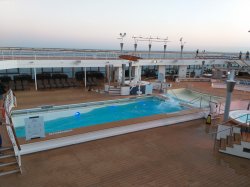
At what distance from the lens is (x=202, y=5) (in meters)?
14.6

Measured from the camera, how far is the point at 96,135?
243 inches

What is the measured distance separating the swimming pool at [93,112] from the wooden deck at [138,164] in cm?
281

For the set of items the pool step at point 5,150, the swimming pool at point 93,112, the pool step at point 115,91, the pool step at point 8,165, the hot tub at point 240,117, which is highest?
the hot tub at point 240,117

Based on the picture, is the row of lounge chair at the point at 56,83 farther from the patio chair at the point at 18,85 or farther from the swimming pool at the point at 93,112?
the swimming pool at the point at 93,112

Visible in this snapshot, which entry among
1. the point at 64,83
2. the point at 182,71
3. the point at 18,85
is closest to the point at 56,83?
the point at 64,83

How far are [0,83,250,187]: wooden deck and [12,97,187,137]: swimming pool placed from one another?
281 centimetres

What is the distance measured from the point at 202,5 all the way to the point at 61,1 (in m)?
10.3

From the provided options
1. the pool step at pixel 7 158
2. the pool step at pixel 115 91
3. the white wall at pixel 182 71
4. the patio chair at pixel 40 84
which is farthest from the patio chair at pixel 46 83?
the white wall at pixel 182 71

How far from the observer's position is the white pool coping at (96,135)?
5.32 m

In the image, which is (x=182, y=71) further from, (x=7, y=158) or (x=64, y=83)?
(x=7, y=158)

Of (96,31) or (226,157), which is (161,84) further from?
(96,31)

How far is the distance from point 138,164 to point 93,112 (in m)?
5.38

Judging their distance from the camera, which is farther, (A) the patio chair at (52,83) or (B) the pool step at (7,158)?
(A) the patio chair at (52,83)

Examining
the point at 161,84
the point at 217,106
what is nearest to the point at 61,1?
the point at 161,84
